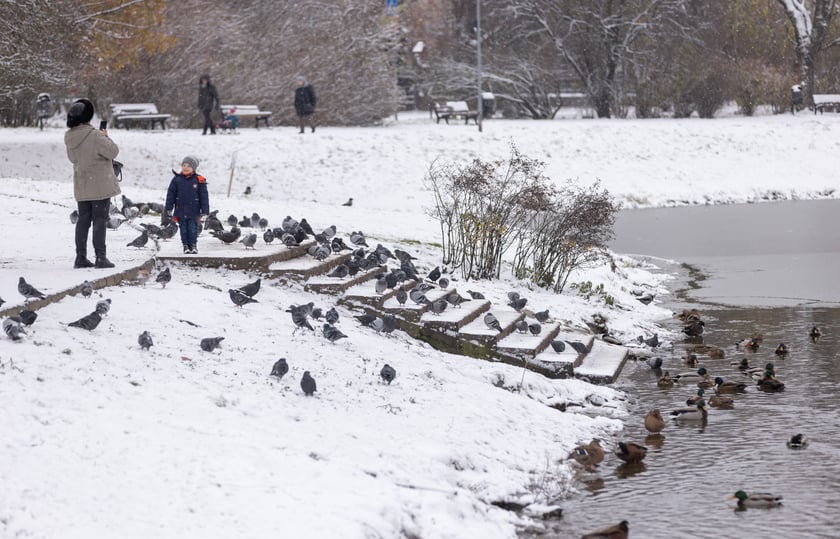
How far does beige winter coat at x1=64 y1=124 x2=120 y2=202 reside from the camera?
37.0 feet

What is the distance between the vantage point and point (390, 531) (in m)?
6.48

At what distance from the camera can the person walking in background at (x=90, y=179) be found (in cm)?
1130

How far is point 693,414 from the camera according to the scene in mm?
9570

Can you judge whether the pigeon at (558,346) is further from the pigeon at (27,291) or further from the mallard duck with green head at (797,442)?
the pigeon at (27,291)

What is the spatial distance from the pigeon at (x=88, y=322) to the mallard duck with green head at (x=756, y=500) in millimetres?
5073

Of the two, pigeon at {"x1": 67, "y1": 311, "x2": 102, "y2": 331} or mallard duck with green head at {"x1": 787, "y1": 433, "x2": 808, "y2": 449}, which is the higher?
pigeon at {"x1": 67, "y1": 311, "x2": 102, "y2": 331}

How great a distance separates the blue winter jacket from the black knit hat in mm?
1241

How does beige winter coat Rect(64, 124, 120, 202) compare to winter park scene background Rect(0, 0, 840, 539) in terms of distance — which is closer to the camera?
winter park scene background Rect(0, 0, 840, 539)

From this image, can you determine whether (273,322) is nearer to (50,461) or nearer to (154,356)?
(154,356)

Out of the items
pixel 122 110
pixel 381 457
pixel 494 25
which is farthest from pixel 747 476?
pixel 494 25

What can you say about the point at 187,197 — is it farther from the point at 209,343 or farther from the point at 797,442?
the point at 797,442

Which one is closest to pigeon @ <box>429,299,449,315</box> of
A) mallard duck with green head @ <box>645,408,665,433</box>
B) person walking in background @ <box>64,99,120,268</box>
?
mallard duck with green head @ <box>645,408,665,433</box>

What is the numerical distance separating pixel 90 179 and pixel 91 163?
177 millimetres

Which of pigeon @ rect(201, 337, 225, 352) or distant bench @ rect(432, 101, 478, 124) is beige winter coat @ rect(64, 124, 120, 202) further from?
distant bench @ rect(432, 101, 478, 124)
